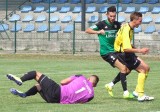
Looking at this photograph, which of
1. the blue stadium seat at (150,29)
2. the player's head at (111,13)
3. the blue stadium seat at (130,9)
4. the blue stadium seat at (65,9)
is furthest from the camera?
the blue stadium seat at (65,9)

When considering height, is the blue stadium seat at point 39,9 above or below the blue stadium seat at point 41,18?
above

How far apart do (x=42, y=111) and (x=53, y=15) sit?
29973 millimetres

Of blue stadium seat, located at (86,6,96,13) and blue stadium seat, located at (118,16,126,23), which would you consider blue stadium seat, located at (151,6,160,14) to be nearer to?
blue stadium seat, located at (118,16,126,23)

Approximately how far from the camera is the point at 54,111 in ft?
35.7

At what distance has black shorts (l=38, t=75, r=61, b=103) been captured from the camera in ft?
39.2

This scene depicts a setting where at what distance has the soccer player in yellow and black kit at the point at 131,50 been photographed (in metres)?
13.1

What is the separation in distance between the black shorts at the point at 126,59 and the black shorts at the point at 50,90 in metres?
2.18

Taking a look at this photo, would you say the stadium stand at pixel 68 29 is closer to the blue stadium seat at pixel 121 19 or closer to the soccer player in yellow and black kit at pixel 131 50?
the blue stadium seat at pixel 121 19

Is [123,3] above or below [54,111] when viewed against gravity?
above

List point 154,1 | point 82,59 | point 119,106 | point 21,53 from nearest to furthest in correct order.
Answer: point 119,106, point 82,59, point 21,53, point 154,1

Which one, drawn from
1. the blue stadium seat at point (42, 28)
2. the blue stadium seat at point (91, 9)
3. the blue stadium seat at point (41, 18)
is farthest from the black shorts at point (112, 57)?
the blue stadium seat at point (41, 18)

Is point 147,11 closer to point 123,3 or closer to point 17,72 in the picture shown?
point 123,3

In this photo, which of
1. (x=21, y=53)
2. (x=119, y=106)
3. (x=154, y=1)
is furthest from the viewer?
(x=154, y=1)

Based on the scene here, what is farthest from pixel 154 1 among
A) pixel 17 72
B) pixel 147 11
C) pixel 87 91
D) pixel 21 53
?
pixel 87 91
